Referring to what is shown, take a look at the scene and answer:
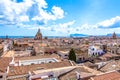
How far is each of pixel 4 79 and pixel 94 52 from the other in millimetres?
51333

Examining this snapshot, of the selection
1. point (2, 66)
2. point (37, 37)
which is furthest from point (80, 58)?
point (37, 37)

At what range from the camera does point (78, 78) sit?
20688 millimetres

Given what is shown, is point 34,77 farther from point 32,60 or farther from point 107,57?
point 107,57

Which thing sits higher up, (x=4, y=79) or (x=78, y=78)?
(x=78, y=78)

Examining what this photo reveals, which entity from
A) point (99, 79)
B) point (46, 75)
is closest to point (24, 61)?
point (46, 75)

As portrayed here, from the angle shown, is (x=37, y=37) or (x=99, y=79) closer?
(x=99, y=79)

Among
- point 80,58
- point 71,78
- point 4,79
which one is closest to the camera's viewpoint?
point 71,78

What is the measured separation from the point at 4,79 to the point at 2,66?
457cm

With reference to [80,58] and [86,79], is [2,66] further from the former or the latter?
[80,58]

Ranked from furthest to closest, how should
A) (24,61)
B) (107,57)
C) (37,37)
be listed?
(37,37)
(107,57)
(24,61)

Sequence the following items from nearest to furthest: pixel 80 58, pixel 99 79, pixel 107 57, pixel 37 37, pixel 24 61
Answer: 1. pixel 99 79
2. pixel 24 61
3. pixel 107 57
4. pixel 80 58
5. pixel 37 37

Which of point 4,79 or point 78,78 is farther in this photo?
point 4,79

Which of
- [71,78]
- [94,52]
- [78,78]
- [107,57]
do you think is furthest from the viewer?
[94,52]

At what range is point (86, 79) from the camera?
20969 mm
